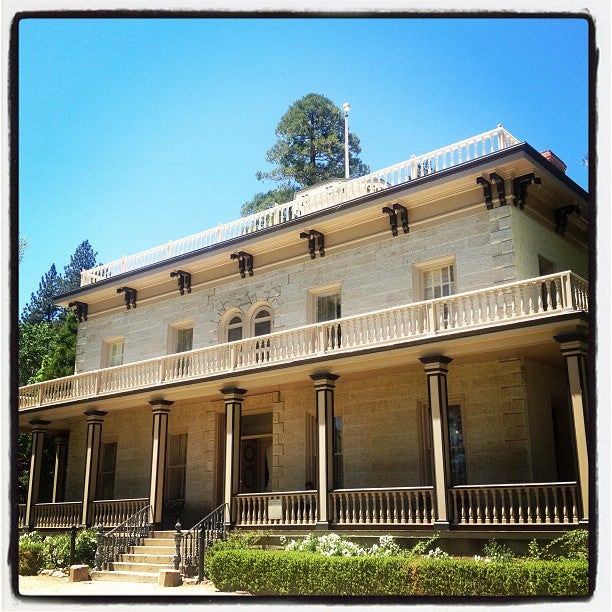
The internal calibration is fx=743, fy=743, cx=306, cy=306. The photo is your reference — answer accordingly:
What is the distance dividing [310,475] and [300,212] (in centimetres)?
780

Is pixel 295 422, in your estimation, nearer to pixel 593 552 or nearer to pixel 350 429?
pixel 350 429

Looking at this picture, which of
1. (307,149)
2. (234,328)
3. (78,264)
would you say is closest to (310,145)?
(307,149)

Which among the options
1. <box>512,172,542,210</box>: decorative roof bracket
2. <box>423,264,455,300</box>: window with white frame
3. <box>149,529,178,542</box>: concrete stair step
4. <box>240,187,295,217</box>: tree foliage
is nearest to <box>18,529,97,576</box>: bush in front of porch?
<box>149,529,178,542</box>: concrete stair step

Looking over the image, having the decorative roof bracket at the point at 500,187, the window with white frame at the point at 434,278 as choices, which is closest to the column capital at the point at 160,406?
the window with white frame at the point at 434,278

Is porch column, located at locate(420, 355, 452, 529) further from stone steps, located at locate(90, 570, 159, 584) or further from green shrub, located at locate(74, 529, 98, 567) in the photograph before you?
green shrub, located at locate(74, 529, 98, 567)

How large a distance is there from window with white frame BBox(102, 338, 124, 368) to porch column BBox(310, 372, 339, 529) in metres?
11.3

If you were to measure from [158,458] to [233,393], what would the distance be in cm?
344

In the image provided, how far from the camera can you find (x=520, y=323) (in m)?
15.1

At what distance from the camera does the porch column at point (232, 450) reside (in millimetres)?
19172

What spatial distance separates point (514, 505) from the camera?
15.4 m

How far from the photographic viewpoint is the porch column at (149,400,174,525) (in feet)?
69.5

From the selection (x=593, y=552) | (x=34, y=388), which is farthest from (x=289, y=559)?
(x=34, y=388)

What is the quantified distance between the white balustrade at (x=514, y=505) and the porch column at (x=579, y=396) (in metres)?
0.29

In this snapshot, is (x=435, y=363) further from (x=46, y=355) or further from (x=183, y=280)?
(x=46, y=355)
